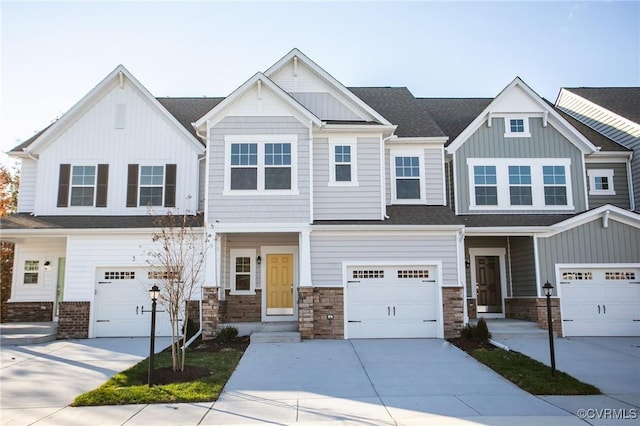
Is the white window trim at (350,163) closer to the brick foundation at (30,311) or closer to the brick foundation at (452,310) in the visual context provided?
the brick foundation at (452,310)

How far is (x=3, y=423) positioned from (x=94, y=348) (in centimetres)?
602

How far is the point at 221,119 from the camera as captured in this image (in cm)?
1479

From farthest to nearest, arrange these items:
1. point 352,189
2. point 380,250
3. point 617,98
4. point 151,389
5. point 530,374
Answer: point 617,98 → point 352,189 → point 380,250 → point 530,374 → point 151,389

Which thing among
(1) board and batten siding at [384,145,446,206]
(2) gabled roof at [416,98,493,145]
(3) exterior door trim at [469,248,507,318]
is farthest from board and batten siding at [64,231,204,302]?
(2) gabled roof at [416,98,493,145]

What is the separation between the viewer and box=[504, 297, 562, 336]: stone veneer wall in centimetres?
1491

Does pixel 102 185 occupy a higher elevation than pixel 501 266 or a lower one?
higher

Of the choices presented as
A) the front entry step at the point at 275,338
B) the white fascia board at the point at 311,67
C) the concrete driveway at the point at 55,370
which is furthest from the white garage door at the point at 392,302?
the concrete driveway at the point at 55,370

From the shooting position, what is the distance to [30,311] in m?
16.6

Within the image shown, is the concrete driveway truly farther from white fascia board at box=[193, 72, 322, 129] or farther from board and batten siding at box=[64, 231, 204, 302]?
white fascia board at box=[193, 72, 322, 129]

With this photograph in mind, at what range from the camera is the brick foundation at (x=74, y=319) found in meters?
14.7

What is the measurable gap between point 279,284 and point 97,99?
8.71m

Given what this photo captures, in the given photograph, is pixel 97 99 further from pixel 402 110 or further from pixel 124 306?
pixel 402 110

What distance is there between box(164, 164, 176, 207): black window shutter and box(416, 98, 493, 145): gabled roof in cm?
942

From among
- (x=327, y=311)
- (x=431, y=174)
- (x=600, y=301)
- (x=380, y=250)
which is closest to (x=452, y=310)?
(x=380, y=250)
